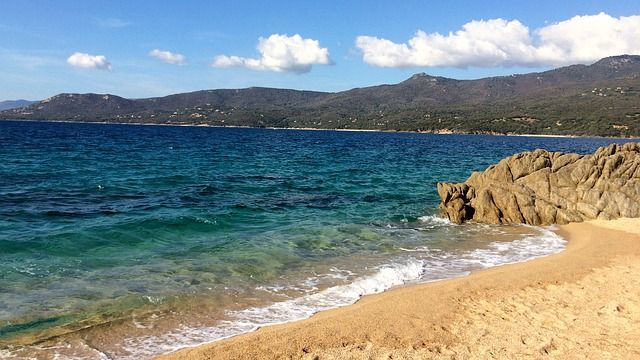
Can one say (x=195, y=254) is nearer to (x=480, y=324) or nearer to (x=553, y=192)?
(x=480, y=324)

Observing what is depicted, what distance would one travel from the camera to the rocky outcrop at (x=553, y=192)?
22.7 metres

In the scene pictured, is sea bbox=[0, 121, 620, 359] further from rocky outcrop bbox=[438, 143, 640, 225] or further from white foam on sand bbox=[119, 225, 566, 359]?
rocky outcrop bbox=[438, 143, 640, 225]

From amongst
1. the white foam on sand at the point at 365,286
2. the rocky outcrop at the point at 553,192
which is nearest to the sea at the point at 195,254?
the white foam on sand at the point at 365,286

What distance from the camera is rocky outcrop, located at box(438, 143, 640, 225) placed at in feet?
74.3

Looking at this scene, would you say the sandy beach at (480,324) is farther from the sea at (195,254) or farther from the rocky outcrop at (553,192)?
the rocky outcrop at (553,192)

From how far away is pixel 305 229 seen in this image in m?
19.8

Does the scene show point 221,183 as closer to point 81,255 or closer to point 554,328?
point 81,255

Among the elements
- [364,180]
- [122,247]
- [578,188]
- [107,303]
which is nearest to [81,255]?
[122,247]

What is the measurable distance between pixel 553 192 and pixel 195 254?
707 inches

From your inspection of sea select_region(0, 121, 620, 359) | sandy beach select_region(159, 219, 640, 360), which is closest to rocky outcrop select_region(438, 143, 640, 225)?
sea select_region(0, 121, 620, 359)

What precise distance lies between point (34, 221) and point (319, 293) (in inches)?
516

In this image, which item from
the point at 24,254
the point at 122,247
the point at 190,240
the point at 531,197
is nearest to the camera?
the point at 24,254

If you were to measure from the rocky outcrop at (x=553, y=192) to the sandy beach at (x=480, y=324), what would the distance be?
8.53 metres

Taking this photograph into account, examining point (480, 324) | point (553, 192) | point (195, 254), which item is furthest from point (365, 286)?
point (553, 192)
